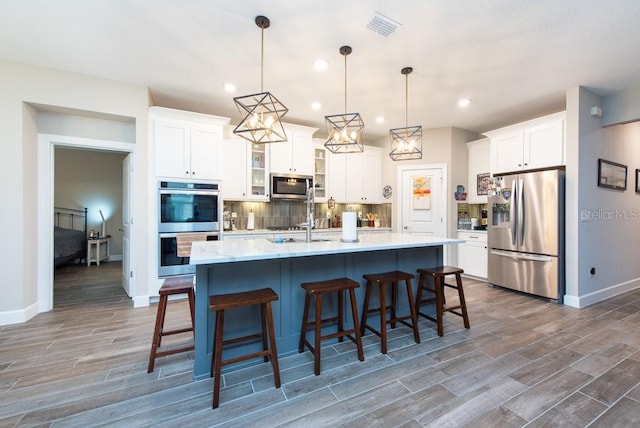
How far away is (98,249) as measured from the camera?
635 cm

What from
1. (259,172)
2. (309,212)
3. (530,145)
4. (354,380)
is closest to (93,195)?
(259,172)

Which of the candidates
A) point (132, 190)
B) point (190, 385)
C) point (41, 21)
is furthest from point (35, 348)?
point (41, 21)

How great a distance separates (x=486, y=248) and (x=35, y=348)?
5710mm

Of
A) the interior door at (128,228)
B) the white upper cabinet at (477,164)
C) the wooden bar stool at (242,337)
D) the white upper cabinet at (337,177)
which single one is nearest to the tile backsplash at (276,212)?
the white upper cabinet at (337,177)

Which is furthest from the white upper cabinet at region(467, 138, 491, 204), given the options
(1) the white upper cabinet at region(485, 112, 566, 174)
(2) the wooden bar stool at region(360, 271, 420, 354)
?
(2) the wooden bar stool at region(360, 271, 420, 354)

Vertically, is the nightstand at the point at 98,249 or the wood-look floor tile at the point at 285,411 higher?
the nightstand at the point at 98,249

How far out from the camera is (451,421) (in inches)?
63.7

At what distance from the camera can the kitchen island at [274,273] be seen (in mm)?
2021

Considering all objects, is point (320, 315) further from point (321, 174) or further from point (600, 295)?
point (600, 295)

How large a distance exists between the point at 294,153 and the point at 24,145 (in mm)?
3275

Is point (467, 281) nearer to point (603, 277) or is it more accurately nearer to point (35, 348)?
point (603, 277)

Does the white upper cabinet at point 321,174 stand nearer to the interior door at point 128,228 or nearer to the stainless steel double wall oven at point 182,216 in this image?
the stainless steel double wall oven at point 182,216

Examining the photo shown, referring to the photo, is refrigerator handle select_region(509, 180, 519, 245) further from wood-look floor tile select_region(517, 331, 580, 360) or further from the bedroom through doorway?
the bedroom through doorway

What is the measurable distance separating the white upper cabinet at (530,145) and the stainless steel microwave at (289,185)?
10.1 ft
